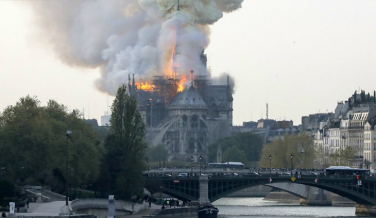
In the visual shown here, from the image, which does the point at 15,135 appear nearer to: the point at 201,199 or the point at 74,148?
the point at 74,148

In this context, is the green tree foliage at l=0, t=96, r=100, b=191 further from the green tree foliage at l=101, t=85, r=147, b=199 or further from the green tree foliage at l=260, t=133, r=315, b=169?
the green tree foliage at l=260, t=133, r=315, b=169

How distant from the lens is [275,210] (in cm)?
11494

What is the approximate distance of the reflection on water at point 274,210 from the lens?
349ft

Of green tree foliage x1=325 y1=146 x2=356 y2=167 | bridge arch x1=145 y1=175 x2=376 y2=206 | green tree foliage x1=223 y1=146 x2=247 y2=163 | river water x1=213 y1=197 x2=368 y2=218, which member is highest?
green tree foliage x1=223 y1=146 x2=247 y2=163

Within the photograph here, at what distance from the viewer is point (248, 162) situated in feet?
616

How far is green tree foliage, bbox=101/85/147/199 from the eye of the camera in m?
96.8

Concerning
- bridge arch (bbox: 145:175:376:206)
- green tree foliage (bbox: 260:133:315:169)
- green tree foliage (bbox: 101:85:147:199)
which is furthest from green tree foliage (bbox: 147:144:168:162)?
green tree foliage (bbox: 101:85:147:199)

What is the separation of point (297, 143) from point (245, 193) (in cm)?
783

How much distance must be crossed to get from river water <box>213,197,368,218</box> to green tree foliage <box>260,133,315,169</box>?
54.2ft

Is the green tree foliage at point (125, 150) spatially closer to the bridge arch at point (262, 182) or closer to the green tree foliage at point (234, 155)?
the bridge arch at point (262, 182)

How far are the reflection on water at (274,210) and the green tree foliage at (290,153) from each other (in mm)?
16513

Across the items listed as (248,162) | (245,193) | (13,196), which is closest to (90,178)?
(13,196)

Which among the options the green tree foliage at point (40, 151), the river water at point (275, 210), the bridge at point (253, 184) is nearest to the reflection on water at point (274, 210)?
the river water at point (275, 210)

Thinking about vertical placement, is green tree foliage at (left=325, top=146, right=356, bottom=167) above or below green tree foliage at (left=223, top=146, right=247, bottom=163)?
below
